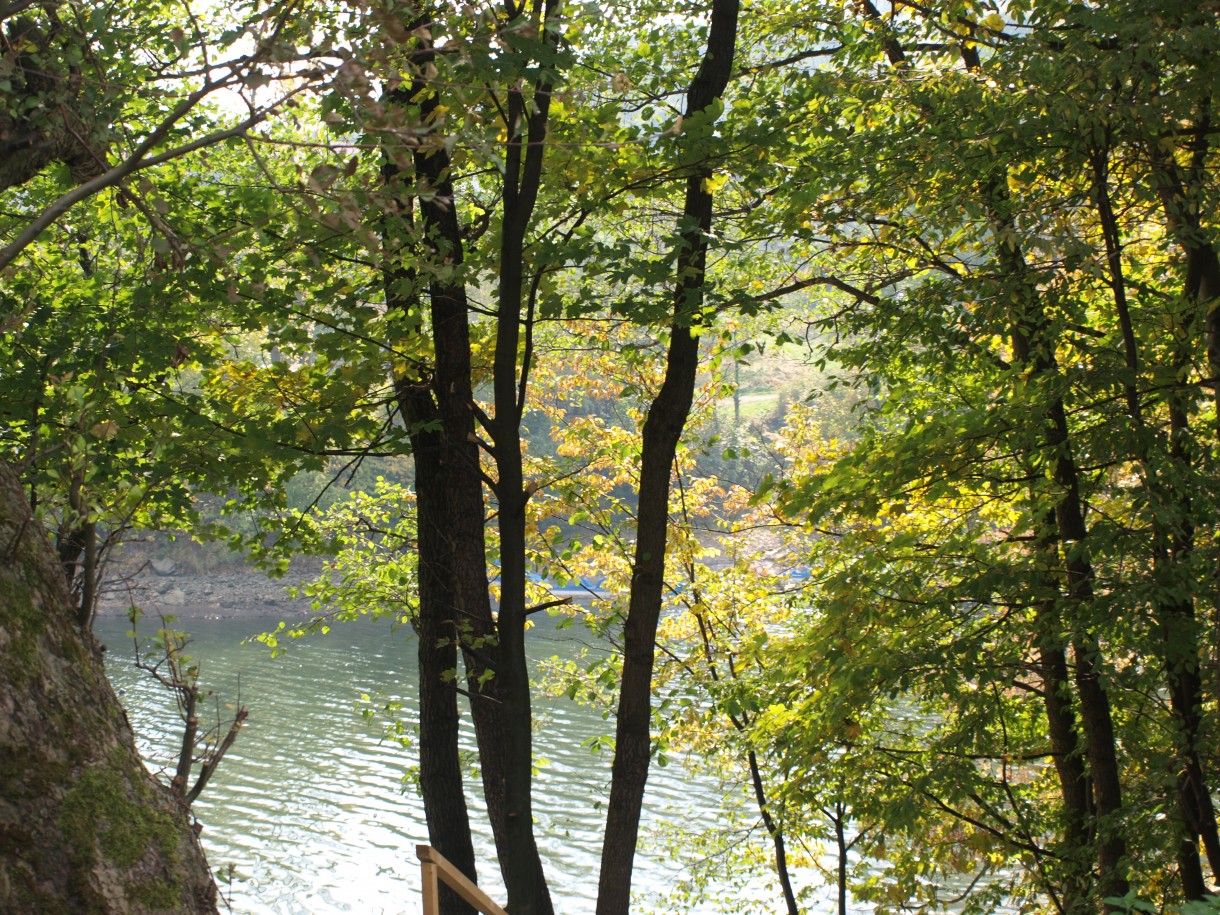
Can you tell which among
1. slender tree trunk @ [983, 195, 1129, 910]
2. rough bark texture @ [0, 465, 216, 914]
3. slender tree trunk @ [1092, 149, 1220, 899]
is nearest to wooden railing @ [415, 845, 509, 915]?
rough bark texture @ [0, 465, 216, 914]

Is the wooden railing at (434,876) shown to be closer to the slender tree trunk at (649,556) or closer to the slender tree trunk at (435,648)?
the slender tree trunk at (649,556)

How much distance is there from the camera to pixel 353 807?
15.8m

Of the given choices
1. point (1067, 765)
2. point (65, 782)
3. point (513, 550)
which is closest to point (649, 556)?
point (513, 550)

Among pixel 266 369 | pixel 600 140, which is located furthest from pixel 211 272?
pixel 600 140

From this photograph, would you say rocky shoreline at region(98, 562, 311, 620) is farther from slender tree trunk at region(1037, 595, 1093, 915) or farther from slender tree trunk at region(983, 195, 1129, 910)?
slender tree trunk at region(983, 195, 1129, 910)

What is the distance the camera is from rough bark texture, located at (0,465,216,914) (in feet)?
8.63

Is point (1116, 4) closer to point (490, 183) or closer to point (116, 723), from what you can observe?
point (490, 183)

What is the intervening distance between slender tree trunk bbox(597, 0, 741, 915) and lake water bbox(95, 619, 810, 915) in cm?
263

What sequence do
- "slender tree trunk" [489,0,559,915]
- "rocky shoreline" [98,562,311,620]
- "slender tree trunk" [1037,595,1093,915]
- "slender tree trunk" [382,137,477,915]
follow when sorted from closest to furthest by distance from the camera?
1. "slender tree trunk" [489,0,559,915]
2. "slender tree trunk" [1037,595,1093,915]
3. "slender tree trunk" [382,137,477,915]
4. "rocky shoreline" [98,562,311,620]

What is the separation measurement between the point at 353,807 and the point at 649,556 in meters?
12.0

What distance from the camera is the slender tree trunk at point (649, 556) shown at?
5.45m

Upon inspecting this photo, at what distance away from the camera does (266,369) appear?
6.36 m

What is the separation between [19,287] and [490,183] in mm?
2837

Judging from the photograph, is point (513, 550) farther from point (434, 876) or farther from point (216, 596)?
point (216, 596)
